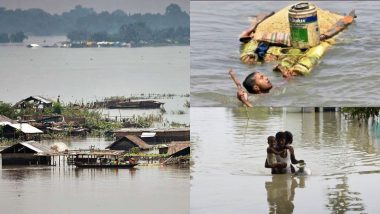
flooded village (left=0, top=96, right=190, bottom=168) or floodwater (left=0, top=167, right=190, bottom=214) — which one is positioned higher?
flooded village (left=0, top=96, right=190, bottom=168)

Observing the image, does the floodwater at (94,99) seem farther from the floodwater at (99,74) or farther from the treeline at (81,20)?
the treeline at (81,20)

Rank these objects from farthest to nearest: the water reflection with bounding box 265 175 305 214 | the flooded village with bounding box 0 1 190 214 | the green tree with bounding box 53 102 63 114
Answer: the water reflection with bounding box 265 175 305 214
the green tree with bounding box 53 102 63 114
the flooded village with bounding box 0 1 190 214

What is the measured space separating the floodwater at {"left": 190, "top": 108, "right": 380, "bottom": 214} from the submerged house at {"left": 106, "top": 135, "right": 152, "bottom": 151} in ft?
1.99

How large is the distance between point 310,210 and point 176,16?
5.25 feet

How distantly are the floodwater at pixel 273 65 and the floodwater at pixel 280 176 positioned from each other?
0.66m

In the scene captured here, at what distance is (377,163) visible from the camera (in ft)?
27.0

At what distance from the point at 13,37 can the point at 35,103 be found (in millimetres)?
468

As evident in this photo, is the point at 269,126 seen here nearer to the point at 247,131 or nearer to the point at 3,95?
the point at 247,131

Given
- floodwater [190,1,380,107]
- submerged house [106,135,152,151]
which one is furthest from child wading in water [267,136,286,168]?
submerged house [106,135,152,151]

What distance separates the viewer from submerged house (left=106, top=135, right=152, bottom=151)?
7680 mm

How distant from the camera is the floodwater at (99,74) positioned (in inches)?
301

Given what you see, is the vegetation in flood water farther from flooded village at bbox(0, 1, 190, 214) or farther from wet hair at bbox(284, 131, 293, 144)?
flooded village at bbox(0, 1, 190, 214)

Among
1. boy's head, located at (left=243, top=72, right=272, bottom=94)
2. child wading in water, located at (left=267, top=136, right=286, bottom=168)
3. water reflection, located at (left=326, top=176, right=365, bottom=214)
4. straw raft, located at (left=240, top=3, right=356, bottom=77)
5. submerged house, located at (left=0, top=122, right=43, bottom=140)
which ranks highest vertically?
straw raft, located at (left=240, top=3, right=356, bottom=77)

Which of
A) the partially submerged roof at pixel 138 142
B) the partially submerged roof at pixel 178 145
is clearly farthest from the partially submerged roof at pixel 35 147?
the partially submerged roof at pixel 178 145
